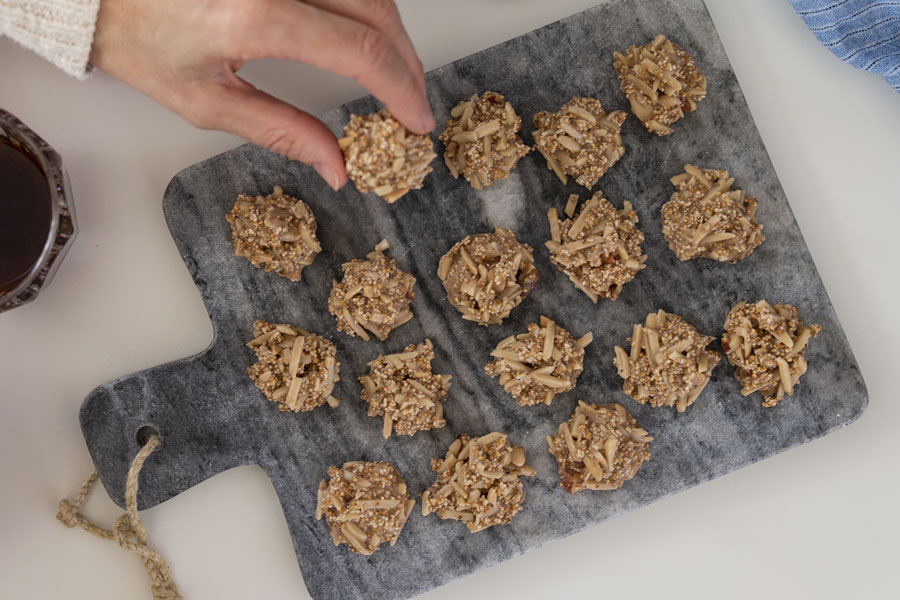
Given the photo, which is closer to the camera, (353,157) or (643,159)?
(353,157)

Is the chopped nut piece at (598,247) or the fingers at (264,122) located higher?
the fingers at (264,122)

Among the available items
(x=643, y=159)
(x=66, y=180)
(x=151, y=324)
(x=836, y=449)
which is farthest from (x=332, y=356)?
(x=836, y=449)

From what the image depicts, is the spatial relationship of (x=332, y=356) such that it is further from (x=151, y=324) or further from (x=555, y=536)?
(x=555, y=536)

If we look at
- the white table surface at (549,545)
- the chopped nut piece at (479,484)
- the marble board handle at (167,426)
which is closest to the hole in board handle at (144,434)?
the marble board handle at (167,426)

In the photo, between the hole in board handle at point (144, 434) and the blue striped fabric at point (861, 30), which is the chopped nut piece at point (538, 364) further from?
the blue striped fabric at point (861, 30)

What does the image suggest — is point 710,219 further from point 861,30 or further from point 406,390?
point 406,390

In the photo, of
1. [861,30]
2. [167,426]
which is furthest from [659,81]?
[167,426]
